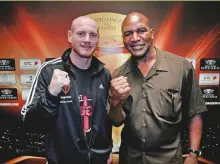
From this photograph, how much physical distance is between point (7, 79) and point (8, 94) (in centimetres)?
14

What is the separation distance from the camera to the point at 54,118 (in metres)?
1.66

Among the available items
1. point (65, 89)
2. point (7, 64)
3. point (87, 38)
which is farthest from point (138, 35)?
point (7, 64)

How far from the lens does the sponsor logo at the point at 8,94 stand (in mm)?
2346

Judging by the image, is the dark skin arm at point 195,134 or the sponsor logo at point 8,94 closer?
the dark skin arm at point 195,134

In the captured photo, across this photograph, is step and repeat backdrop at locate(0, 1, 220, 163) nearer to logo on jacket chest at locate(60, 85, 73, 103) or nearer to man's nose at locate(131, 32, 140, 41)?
man's nose at locate(131, 32, 140, 41)

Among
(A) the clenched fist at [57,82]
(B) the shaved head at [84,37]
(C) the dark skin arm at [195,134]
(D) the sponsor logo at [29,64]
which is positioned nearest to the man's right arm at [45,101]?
(A) the clenched fist at [57,82]

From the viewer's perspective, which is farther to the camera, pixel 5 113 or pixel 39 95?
pixel 5 113

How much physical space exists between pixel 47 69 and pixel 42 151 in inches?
43.6

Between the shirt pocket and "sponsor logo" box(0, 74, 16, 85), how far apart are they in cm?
133

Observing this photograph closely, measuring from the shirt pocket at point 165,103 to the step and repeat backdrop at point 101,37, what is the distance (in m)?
0.74

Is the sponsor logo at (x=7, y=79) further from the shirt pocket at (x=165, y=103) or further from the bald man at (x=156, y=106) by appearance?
the shirt pocket at (x=165, y=103)

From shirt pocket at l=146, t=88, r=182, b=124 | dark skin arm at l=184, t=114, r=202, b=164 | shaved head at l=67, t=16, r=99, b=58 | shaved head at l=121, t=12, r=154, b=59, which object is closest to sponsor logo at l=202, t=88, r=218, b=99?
dark skin arm at l=184, t=114, r=202, b=164

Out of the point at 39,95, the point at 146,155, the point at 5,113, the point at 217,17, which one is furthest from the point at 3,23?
the point at 217,17

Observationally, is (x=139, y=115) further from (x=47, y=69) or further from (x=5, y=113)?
(x=5, y=113)
